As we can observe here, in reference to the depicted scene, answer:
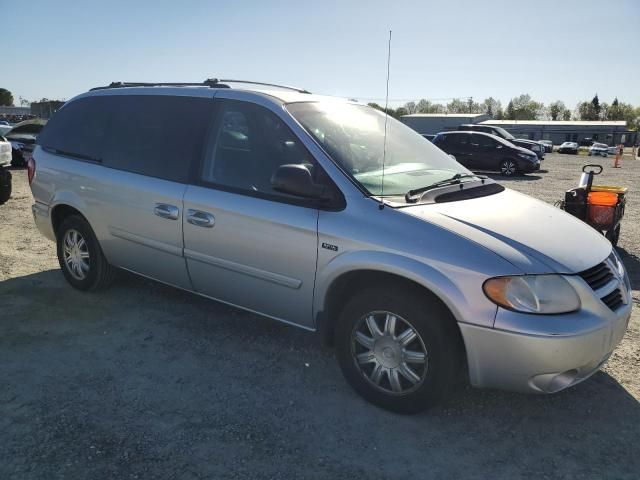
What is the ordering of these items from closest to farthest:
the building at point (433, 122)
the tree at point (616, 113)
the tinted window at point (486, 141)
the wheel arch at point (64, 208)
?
the wheel arch at point (64, 208) < the tinted window at point (486, 141) < the building at point (433, 122) < the tree at point (616, 113)

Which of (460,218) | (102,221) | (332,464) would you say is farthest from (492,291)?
(102,221)

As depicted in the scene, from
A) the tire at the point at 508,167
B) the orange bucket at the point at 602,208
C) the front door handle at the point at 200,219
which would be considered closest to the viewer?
the front door handle at the point at 200,219

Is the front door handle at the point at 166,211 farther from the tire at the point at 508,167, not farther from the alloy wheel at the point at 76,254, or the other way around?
the tire at the point at 508,167

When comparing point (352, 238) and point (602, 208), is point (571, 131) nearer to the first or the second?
point (602, 208)

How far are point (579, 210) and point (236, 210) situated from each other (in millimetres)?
4749

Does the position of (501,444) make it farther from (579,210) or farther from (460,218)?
(579,210)

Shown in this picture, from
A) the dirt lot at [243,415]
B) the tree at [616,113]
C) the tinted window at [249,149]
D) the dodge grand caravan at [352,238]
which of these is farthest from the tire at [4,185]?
the tree at [616,113]

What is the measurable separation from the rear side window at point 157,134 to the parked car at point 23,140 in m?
12.5

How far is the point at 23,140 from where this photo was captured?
1531cm

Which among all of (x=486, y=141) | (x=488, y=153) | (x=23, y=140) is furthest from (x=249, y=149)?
(x=486, y=141)

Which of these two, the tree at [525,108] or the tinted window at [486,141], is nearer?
the tinted window at [486,141]

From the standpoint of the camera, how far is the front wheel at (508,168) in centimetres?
1830

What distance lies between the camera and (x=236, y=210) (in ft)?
11.2

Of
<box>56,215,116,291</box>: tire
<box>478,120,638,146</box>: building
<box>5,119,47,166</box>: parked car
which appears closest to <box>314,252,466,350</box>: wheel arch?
<box>56,215,116,291</box>: tire
